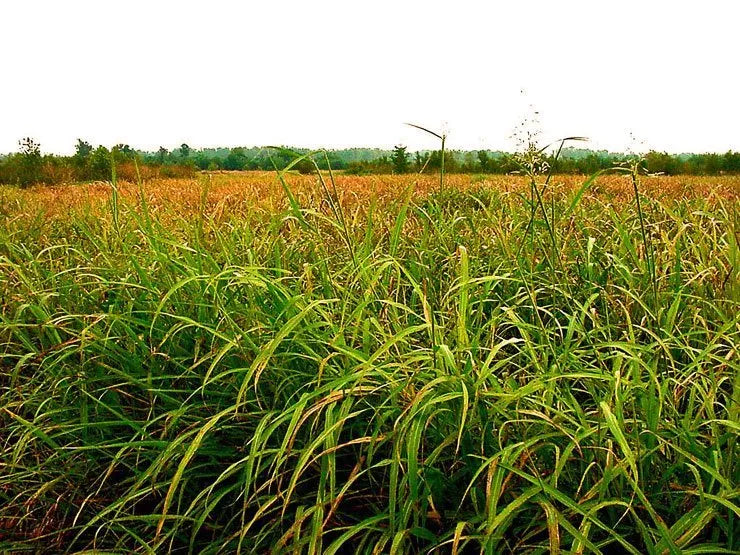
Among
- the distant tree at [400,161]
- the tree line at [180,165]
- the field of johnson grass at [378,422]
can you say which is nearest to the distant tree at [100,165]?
the tree line at [180,165]

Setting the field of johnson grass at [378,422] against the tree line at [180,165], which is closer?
the field of johnson grass at [378,422]

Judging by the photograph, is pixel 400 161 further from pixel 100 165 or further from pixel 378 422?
pixel 378 422

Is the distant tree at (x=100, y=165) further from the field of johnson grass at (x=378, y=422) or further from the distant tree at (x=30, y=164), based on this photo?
the field of johnson grass at (x=378, y=422)

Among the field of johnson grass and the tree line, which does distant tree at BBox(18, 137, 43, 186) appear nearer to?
the tree line

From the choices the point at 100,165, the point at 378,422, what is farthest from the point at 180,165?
the point at 378,422

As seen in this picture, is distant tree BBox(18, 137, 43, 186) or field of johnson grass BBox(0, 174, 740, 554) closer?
field of johnson grass BBox(0, 174, 740, 554)

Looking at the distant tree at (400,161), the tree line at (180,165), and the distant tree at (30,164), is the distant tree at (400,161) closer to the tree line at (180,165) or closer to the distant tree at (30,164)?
the tree line at (180,165)

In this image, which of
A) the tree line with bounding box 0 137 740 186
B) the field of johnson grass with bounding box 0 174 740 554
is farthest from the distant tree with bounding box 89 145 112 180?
the field of johnson grass with bounding box 0 174 740 554

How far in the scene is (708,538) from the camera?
116 centimetres

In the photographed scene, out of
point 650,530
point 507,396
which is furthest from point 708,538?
point 507,396

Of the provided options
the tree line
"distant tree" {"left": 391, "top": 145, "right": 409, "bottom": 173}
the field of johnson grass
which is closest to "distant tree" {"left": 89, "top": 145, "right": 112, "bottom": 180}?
the tree line

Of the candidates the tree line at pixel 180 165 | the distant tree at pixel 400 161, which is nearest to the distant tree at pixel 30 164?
the tree line at pixel 180 165

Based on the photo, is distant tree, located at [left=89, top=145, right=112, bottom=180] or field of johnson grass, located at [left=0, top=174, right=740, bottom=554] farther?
distant tree, located at [left=89, top=145, right=112, bottom=180]

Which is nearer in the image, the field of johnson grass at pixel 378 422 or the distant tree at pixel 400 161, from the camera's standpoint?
the field of johnson grass at pixel 378 422
